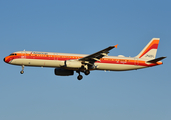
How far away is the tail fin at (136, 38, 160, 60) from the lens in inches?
2499

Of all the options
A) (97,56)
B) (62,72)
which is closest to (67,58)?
(62,72)

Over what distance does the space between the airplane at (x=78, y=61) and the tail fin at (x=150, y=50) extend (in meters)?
1.12

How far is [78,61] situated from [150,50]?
17907 mm

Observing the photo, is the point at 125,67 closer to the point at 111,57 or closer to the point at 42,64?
the point at 111,57

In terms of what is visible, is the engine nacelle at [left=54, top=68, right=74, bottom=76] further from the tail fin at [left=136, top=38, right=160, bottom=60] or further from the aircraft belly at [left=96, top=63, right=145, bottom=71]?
the tail fin at [left=136, top=38, right=160, bottom=60]

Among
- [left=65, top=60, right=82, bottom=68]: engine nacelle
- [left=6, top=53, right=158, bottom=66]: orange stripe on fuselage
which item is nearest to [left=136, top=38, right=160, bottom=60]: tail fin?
[left=6, top=53, right=158, bottom=66]: orange stripe on fuselage

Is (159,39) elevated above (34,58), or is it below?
above

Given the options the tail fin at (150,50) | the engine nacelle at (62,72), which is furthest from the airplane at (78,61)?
the tail fin at (150,50)

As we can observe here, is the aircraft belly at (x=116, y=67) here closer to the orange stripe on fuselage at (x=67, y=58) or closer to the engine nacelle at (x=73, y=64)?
the orange stripe on fuselage at (x=67, y=58)

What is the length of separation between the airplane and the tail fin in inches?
44.1

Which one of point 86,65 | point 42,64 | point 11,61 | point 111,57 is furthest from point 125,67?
point 11,61

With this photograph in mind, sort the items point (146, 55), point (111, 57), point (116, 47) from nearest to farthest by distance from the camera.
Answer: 1. point (116, 47)
2. point (111, 57)
3. point (146, 55)

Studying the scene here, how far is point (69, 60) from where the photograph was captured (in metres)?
55.1

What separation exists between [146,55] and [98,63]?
12.2 metres
